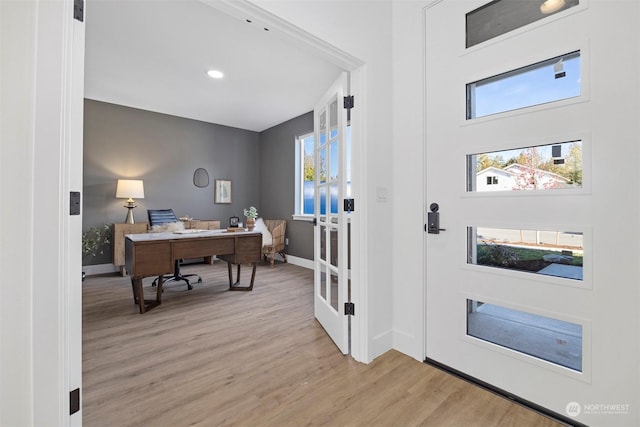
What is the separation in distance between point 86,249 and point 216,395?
4.00m

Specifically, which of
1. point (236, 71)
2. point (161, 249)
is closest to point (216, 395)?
point (161, 249)

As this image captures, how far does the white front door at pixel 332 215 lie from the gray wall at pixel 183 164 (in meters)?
2.39

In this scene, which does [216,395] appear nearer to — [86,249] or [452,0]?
[452,0]

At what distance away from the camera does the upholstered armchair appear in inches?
205

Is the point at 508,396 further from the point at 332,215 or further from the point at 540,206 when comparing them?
the point at 332,215

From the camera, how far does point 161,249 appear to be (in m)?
2.79

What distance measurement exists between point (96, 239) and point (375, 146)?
186 inches

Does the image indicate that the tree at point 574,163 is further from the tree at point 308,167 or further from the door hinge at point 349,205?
the tree at point 308,167

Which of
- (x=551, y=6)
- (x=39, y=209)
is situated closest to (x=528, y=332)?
(x=551, y=6)

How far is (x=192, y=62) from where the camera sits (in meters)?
3.23

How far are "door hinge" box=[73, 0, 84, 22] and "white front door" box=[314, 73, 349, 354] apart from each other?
1.46m

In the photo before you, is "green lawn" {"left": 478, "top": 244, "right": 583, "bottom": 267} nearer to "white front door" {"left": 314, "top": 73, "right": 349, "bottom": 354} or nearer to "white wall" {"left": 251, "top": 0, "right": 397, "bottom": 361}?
"white wall" {"left": 251, "top": 0, "right": 397, "bottom": 361}

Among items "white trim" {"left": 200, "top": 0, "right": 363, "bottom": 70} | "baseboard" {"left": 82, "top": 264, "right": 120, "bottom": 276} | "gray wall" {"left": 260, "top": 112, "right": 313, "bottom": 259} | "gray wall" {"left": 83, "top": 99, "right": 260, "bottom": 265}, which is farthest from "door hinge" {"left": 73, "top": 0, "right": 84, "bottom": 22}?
"baseboard" {"left": 82, "top": 264, "right": 120, "bottom": 276}

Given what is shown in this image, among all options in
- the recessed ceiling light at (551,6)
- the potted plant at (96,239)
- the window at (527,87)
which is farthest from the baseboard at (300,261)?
the recessed ceiling light at (551,6)
